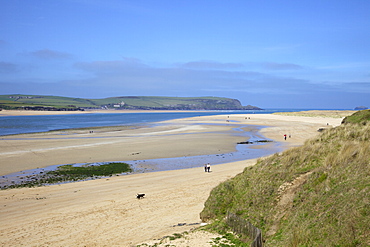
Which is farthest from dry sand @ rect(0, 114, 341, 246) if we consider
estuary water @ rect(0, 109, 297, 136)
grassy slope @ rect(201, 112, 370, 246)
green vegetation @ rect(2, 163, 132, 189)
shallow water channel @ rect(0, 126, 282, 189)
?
estuary water @ rect(0, 109, 297, 136)

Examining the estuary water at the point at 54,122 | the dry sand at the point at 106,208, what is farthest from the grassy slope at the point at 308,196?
the estuary water at the point at 54,122

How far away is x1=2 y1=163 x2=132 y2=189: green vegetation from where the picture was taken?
69.4ft

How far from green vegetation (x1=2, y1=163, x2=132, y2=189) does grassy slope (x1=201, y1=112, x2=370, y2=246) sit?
13.2m

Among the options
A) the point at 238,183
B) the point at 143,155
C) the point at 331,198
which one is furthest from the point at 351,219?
the point at 143,155

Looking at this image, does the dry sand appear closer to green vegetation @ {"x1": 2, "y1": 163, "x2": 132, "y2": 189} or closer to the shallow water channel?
green vegetation @ {"x1": 2, "y1": 163, "x2": 132, "y2": 189}

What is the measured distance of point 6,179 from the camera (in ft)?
72.1

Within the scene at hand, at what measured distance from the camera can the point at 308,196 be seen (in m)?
9.73

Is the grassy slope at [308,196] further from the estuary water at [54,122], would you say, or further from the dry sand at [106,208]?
the estuary water at [54,122]

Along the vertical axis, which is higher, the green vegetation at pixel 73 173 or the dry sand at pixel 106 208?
the dry sand at pixel 106 208

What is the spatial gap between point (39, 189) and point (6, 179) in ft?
16.2

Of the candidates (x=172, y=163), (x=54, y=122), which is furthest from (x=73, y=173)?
(x=54, y=122)

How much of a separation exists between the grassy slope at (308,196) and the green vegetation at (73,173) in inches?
520

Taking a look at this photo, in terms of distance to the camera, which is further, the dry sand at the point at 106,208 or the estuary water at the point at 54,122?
the estuary water at the point at 54,122

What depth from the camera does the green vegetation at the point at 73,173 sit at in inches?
833
